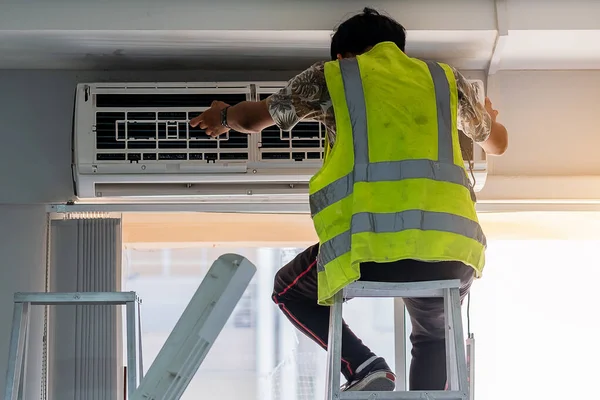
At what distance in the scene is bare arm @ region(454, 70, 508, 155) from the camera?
6.75 feet

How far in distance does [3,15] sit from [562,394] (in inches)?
91.9

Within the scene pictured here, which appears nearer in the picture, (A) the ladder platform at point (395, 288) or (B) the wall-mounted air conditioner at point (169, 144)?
(A) the ladder platform at point (395, 288)

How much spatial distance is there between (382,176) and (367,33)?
42 centimetres

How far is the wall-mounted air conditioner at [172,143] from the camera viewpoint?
2949mm

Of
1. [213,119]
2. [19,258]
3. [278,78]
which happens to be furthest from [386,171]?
[19,258]

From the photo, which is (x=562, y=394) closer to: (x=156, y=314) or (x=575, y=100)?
(x=575, y=100)

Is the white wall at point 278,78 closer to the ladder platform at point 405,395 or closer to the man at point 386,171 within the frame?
the man at point 386,171

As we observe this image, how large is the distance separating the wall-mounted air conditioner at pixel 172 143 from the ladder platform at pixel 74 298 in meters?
→ 0.97

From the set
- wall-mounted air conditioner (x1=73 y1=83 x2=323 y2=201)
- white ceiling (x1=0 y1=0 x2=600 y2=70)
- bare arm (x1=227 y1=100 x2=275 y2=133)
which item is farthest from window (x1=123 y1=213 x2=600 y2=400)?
bare arm (x1=227 y1=100 x2=275 y2=133)

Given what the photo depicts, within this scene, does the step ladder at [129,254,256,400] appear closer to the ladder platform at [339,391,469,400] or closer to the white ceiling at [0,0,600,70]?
the ladder platform at [339,391,469,400]

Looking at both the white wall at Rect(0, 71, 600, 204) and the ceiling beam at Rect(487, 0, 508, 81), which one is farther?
the white wall at Rect(0, 71, 600, 204)

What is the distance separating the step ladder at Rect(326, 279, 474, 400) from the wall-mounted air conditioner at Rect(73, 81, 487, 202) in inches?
45.0

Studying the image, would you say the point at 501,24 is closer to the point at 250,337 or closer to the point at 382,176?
the point at 382,176

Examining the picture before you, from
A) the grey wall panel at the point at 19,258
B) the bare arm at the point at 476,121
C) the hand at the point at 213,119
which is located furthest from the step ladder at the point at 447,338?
the grey wall panel at the point at 19,258
